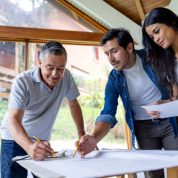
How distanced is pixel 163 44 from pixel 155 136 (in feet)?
1.66

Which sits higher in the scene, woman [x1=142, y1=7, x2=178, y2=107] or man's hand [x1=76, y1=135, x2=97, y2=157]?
woman [x1=142, y1=7, x2=178, y2=107]

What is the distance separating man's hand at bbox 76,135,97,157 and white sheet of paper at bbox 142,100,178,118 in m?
0.32

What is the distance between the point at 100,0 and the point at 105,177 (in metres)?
3.64

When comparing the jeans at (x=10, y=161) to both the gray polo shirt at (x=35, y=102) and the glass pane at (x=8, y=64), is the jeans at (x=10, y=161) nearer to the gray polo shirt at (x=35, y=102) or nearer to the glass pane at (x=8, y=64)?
the gray polo shirt at (x=35, y=102)

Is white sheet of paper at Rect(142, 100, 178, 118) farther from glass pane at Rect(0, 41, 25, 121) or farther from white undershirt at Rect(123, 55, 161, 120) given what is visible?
glass pane at Rect(0, 41, 25, 121)

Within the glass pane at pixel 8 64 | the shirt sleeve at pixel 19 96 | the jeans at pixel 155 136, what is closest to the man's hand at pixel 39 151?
the shirt sleeve at pixel 19 96

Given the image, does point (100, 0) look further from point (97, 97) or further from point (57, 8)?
point (97, 97)

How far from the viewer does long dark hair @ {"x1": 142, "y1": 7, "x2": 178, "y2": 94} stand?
1535 mm

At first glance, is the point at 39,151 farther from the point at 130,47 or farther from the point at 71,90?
the point at 130,47

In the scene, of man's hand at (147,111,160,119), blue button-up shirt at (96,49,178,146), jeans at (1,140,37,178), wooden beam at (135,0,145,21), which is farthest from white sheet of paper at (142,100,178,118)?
wooden beam at (135,0,145,21)

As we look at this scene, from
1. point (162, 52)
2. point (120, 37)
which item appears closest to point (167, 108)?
point (162, 52)

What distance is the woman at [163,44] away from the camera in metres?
1.53

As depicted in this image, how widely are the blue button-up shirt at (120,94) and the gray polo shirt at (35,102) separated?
0.93 feet

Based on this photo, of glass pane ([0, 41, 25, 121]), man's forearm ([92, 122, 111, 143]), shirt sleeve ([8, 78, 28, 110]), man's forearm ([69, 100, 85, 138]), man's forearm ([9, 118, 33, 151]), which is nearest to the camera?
man's forearm ([9, 118, 33, 151])
